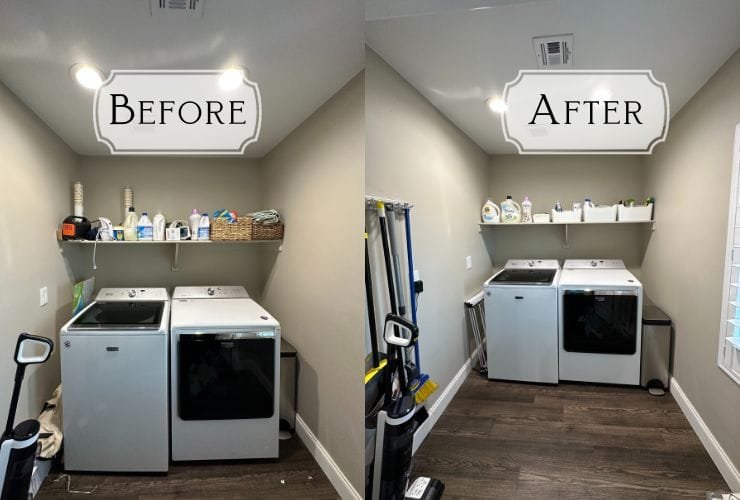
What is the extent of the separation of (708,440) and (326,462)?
181 cm

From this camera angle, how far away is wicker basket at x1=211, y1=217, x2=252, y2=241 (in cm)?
240

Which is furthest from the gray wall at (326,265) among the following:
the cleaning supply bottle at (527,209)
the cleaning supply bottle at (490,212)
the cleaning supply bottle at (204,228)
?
the cleaning supply bottle at (527,209)

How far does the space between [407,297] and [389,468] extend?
702mm

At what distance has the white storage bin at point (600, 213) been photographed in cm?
303

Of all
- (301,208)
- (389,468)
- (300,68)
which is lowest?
(389,468)

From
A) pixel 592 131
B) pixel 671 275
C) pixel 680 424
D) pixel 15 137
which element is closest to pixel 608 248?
pixel 671 275

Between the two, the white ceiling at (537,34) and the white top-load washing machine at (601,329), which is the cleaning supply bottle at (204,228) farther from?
the white top-load washing machine at (601,329)

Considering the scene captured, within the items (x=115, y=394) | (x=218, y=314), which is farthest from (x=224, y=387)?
(x=115, y=394)

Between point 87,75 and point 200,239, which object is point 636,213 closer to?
point 200,239

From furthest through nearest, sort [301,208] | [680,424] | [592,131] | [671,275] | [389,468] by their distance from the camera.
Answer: [671,275] → [680,424] → [301,208] → [592,131] → [389,468]

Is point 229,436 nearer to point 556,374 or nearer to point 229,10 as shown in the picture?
point 229,10

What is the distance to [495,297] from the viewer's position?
312 cm

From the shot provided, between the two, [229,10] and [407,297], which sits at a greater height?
[229,10]

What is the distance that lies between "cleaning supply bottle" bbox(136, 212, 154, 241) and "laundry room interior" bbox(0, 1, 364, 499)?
4cm
